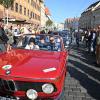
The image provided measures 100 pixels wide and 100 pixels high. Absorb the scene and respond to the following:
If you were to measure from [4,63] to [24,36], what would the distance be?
224 cm

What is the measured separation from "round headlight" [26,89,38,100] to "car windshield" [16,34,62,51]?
2.23m

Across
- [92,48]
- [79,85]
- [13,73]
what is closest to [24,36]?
[79,85]

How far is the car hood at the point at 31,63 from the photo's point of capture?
565cm

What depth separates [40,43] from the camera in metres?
7.93

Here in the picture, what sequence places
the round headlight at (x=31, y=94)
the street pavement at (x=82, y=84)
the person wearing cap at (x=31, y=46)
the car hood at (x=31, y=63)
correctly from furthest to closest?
the street pavement at (x=82, y=84) < the person wearing cap at (x=31, y=46) < the car hood at (x=31, y=63) < the round headlight at (x=31, y=94)

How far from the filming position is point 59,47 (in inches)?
308

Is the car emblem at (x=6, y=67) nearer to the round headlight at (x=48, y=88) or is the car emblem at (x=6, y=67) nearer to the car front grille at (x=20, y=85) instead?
the car front grille at (x=20, y=85)

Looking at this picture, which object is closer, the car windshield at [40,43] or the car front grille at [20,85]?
the car front grille at [20,85]

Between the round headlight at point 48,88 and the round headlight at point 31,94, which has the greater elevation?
the round headlight at point 48,88

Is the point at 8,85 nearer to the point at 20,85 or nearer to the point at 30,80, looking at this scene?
the point at 20,85

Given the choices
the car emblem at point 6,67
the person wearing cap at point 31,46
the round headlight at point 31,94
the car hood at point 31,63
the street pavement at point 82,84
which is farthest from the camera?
the street pavement at point 82,84

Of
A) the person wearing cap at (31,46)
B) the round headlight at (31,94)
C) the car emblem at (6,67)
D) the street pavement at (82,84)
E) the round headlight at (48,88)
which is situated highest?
the person wearing cap at (31,46)

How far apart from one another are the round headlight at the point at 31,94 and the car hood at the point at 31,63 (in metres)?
0.26

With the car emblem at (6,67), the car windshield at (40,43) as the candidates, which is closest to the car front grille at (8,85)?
the car emblem at (6,67)
